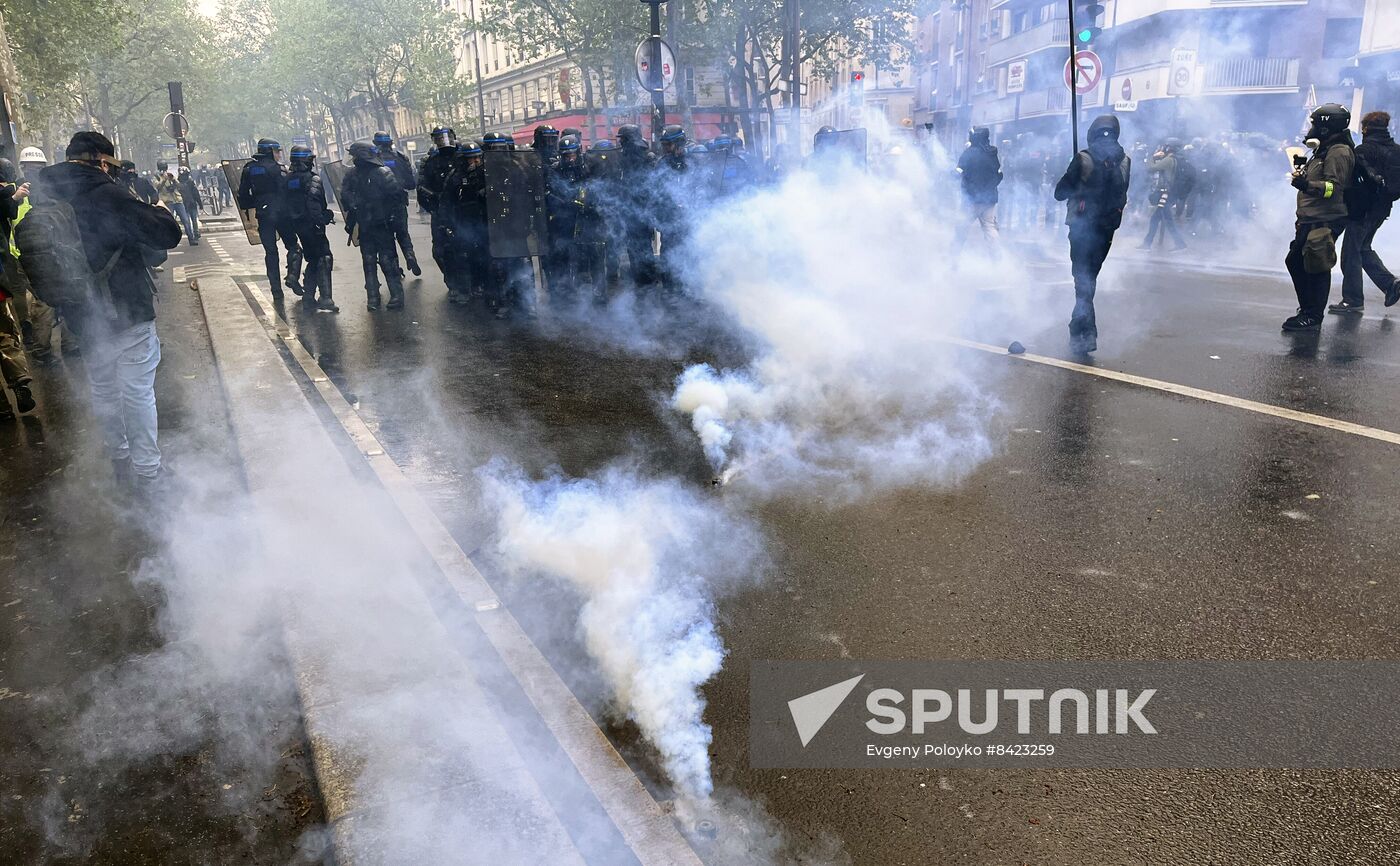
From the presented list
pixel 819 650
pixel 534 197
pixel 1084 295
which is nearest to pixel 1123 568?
pixel 819 650

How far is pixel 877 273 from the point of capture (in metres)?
9.66

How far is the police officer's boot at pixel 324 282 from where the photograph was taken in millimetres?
11123

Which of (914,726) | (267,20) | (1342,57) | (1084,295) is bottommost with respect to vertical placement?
(914,726)

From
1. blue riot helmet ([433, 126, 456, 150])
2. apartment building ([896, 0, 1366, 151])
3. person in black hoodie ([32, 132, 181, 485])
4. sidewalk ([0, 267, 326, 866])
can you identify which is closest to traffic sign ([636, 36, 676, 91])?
blue riot helmet ([433, 126, 456, 150])

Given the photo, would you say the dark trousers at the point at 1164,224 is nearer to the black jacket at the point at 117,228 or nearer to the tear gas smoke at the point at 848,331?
the tear gas smoke at the point at 848,331

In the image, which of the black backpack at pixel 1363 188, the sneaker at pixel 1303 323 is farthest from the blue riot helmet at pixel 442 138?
the black backpack at pixel 1363 188

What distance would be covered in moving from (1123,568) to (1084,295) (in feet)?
14.4

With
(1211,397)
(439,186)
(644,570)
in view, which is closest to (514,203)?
(439,186)

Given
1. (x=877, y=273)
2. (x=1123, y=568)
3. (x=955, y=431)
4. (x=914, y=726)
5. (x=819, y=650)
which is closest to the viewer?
(x=914, y=726)

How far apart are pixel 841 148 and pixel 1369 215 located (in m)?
5.80

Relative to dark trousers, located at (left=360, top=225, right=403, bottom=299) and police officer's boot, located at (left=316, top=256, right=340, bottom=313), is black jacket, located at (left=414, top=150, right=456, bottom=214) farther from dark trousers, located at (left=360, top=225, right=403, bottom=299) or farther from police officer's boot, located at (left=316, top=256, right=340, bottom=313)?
police officer's boot, located at (left=316, top=256, right=340, bottom=313)

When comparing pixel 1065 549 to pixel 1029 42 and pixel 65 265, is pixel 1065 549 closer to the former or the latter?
pixel 65 265

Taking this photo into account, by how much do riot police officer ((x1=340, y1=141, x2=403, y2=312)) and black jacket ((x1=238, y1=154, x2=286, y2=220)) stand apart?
28.4 inches

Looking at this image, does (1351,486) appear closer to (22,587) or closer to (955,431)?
(955,431)
